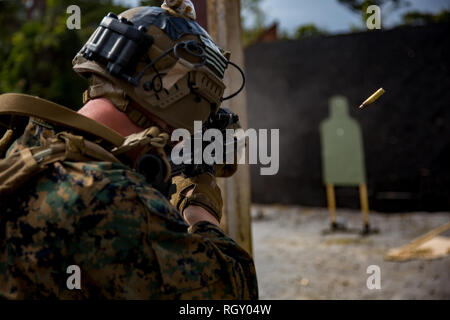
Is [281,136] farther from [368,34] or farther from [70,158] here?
[70,158]

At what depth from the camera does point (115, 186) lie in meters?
1.02

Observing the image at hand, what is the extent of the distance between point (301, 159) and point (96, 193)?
6.41 m

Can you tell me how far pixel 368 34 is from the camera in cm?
652

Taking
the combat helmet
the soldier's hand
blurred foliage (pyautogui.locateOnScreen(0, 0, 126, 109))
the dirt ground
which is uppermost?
blurred foliage (pyautogui.locateOnScreen(0, 0, 126, 109))

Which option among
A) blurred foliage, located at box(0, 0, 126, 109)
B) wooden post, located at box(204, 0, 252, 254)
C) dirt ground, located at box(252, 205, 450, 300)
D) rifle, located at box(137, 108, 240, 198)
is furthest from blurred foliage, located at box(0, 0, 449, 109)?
rifle, located at box(137, 108, 240, 198)

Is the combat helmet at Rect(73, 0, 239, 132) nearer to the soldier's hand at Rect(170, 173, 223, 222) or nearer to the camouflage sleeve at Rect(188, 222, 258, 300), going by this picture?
the soldier's hand at Rect(170, 173, 223, 222)

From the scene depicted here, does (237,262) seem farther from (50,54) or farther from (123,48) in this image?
(50,54)

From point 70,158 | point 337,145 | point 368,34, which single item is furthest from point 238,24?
point 368,34

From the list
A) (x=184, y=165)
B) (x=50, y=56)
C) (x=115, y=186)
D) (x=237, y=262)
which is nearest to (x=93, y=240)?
(x=115, y=186)

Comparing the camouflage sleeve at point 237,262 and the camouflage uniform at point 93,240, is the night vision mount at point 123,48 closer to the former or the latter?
the camouflage uniform at point 93,240

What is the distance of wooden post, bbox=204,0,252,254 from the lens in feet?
8.25

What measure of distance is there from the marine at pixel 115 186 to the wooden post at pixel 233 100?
3.86 feet

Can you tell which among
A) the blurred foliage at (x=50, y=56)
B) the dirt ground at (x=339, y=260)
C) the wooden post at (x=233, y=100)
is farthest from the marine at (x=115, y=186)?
the blurred foliage at (x=50, y=56)

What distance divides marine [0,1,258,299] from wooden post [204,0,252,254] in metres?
1.18
